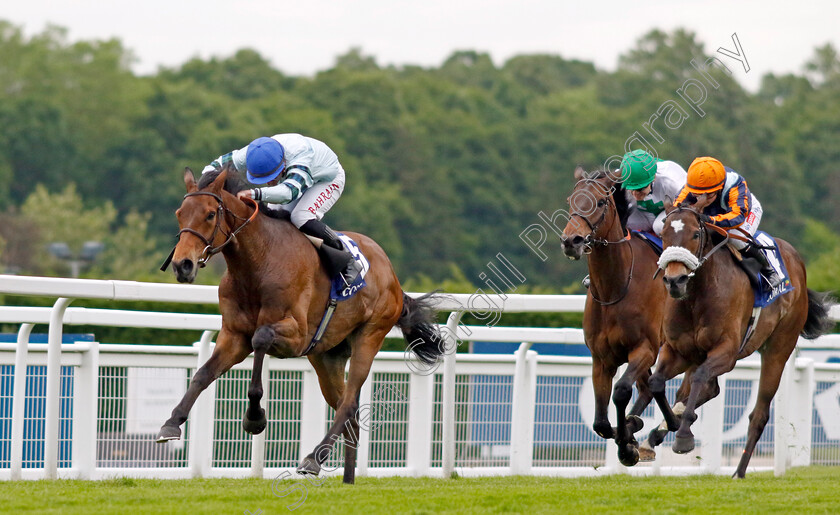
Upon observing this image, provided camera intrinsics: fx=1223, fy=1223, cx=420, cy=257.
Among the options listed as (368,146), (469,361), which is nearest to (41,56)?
(368,146)

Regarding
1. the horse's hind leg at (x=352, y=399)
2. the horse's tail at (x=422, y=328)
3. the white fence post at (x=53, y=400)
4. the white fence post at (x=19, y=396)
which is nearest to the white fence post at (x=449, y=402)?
the horse's tail at (x=422, y=328)

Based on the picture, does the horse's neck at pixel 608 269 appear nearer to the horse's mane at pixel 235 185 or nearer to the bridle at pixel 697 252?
the bridle at pixel 697 252

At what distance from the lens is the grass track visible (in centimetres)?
489

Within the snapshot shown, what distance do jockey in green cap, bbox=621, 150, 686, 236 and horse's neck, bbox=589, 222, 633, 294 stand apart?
0.39 m

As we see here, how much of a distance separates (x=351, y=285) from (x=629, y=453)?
1.73 meters

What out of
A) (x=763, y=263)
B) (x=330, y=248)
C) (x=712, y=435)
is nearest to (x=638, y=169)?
(x=763, y=263)

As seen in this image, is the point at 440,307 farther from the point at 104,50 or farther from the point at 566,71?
the point at 566,71

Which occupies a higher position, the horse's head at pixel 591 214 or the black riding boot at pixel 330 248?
the horse's head at pixel 591 214

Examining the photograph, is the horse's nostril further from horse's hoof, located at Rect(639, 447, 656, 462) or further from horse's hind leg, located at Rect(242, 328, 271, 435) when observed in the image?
horse's hoof, located at Rect(639, 447, 656, 462)

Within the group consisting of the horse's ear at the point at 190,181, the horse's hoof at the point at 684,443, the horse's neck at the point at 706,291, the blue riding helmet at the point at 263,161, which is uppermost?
the blue riding helmet at the point at 263,161

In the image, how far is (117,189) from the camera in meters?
51.6

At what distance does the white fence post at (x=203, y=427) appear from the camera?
6637 mm

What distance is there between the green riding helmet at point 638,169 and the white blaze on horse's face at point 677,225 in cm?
50

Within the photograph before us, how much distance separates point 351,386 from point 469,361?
1266mm
